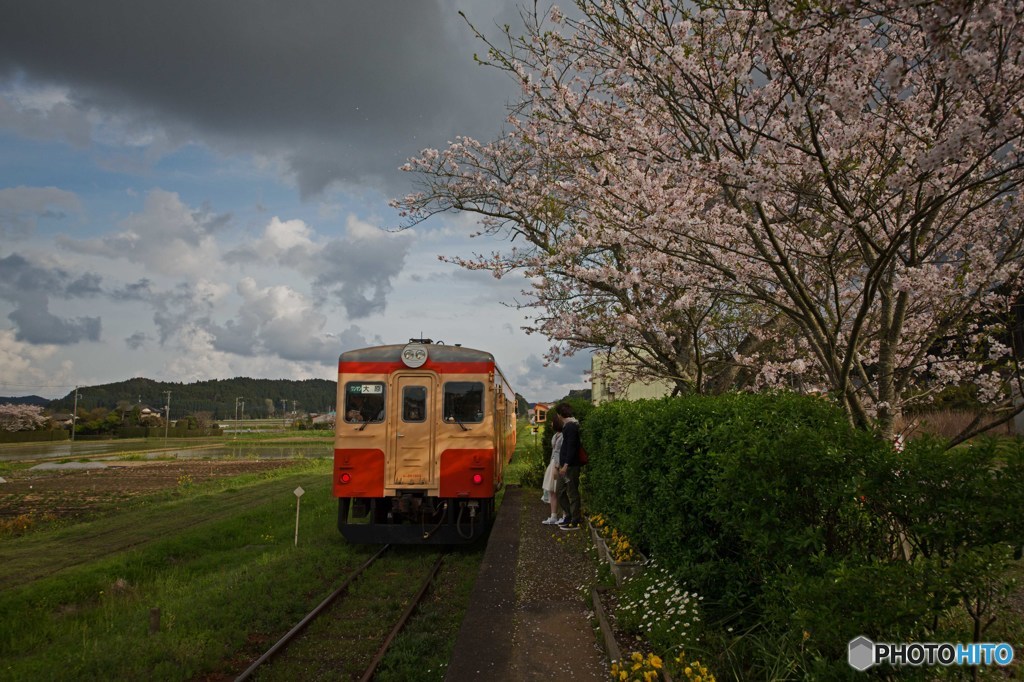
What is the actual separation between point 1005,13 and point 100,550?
1552 cm

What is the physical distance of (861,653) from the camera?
Answer: 2.87 meters

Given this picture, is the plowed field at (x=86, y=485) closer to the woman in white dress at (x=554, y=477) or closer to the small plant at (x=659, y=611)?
the woman in white dress at (x=554, y=477)

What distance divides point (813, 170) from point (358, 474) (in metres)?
8.05

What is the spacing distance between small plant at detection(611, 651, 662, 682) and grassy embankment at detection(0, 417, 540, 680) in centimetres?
207

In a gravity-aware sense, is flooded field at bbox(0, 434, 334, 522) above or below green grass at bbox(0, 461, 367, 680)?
below

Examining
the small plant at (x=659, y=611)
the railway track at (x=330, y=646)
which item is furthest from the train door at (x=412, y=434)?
the small plant at (x=659, y=611)

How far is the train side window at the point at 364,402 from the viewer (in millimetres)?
10609

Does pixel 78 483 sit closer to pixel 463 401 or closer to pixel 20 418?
pixel 463 401

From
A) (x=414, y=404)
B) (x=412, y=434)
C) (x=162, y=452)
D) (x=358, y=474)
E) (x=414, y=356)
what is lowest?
(x=162, y=452)

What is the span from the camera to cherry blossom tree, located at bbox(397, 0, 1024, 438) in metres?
4.14

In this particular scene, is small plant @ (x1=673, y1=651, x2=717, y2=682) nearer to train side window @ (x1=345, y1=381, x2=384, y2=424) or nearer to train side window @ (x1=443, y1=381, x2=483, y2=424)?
train side window @ (x1=443, y1=381, x2=483, y2=424)

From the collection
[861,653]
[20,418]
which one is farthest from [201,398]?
[861,653]

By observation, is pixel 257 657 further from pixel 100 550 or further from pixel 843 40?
pixel 100 550

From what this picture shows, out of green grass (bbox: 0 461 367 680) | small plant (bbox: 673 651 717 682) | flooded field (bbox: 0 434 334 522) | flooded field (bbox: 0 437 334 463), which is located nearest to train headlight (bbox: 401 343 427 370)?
green grass (bbox: 0 461 367 680)
